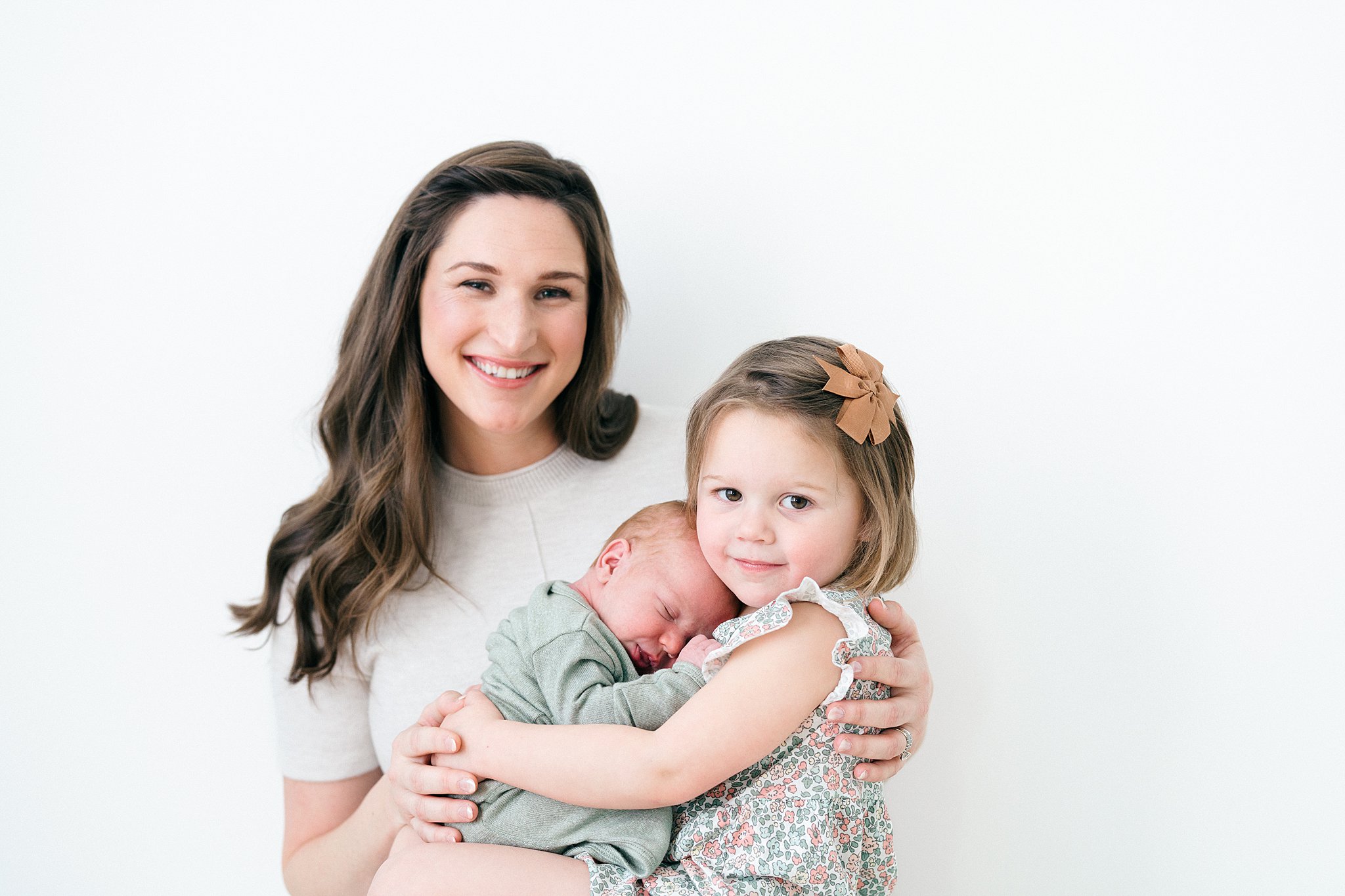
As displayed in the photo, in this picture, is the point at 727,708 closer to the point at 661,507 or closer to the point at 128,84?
the point at 661,507

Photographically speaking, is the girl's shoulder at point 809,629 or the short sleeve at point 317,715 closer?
the girl's shoulder at point 809,629

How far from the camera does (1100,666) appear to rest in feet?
6.78

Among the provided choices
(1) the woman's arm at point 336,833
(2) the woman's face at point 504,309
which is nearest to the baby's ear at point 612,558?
(2) the woman's face at point 504,309

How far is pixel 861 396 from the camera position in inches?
59.0

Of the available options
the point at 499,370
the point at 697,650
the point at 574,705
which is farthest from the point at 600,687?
the point at 499,370

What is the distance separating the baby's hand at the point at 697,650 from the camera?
5.11ft

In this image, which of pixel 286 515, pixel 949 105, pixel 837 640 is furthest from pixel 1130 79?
pixel 286 515

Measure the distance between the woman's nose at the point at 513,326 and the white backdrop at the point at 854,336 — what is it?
63 cm

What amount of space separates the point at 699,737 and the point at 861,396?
22.5 inches

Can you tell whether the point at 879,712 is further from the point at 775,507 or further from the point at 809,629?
the point at 775,507

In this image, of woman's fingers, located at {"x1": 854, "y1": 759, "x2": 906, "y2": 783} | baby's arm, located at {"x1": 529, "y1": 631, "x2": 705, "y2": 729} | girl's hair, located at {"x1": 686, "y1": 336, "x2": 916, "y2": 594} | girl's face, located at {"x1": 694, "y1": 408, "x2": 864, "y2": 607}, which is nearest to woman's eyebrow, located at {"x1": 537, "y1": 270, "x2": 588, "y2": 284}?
girl's hair, located at {"x1": 686, "y1": 336, "x2": 916, "y2": 594}

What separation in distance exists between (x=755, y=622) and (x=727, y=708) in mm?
133

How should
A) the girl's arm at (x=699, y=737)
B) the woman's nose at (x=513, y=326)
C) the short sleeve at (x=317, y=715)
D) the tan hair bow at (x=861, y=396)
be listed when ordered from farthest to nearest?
the short sleeve at (x=317, y=715), the woman's nose at (x=513, y=326), the tan hair bow at (x=861, y=396), the girl's arm at (x=699, y=737)

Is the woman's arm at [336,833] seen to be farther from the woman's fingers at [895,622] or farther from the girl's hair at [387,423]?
the woman's fingers at [895,622]
